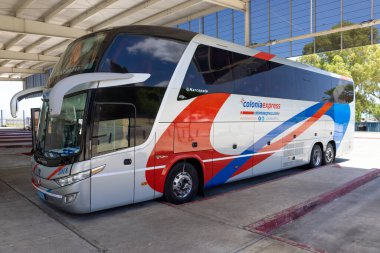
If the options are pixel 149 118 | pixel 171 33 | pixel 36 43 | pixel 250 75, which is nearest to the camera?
pixel 149 118

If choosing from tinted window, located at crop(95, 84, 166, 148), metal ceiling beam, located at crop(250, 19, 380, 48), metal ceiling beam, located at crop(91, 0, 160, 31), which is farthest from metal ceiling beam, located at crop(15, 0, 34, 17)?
tinted window, located at crop(95, 84, 166, 148)

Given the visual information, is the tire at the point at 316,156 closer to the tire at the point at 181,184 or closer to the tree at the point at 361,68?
the tire at the point at 181,184

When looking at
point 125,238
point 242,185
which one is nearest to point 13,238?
point 125,238

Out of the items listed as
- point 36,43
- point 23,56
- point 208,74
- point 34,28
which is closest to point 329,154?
point 208,74

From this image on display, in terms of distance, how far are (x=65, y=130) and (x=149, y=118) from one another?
1.46 metres

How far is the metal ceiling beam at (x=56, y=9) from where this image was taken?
1681cm

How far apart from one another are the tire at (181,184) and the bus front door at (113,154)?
90 centimetres

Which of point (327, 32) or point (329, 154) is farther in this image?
point (327, 32)

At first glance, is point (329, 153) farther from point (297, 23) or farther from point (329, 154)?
point (297, 23)

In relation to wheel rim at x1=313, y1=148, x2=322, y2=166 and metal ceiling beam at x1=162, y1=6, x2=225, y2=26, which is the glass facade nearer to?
metal ceiling beam at x1=162, y1=6, x2=225, y2=26

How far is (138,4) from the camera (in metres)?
17.8

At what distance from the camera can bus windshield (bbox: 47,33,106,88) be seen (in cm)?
581

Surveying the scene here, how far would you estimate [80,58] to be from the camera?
20.0 feet

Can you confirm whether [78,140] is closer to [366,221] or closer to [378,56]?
[366,221]
